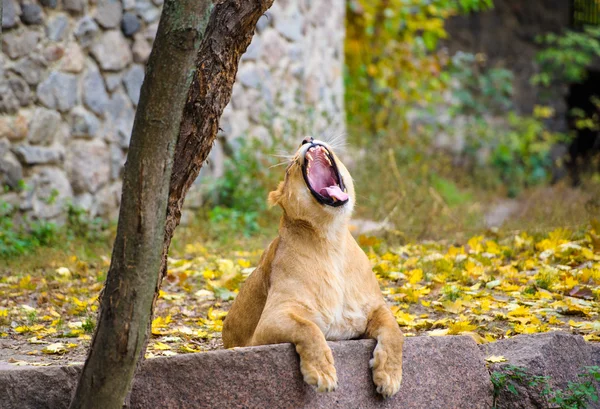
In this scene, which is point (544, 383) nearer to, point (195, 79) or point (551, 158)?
point (195, 79)

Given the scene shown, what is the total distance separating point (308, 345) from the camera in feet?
9.82

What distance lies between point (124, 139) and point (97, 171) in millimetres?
439

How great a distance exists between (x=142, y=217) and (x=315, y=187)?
0.99 m

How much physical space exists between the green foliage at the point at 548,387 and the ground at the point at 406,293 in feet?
1.38

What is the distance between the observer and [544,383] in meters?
3.49

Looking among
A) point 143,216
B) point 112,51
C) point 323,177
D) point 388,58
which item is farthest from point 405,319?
point 388,58

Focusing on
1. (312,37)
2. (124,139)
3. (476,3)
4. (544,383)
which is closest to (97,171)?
(124,139)

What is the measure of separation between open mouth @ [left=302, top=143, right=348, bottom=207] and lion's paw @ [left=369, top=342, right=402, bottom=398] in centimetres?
67

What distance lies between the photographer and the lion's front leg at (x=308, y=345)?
2967 millimetres

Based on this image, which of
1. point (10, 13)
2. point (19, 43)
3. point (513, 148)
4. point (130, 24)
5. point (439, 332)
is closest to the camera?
point (439, 332)

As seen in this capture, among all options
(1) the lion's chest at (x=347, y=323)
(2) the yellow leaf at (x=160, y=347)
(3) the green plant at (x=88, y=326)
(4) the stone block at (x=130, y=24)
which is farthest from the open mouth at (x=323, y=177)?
(4) the stone block at (x=130, y=24)

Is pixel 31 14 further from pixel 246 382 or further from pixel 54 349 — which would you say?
pixel 246 382

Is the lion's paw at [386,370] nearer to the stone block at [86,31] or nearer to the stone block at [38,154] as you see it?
the stone block at [38,154]

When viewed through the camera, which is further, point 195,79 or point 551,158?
point 551,158
